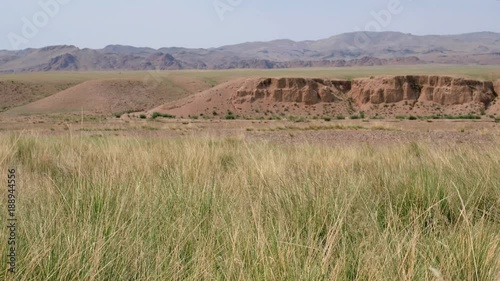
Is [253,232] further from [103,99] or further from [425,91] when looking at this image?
[103,99]

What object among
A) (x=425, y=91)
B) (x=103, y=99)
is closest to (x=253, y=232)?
(x=425, y=91)

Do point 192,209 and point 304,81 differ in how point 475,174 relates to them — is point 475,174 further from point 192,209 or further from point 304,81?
point 304,81

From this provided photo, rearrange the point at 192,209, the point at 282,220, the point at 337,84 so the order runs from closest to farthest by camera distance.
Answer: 1. the point at 282,220
2. the point at 192,209
3. the point at 337,84

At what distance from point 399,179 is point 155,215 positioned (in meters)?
2.54

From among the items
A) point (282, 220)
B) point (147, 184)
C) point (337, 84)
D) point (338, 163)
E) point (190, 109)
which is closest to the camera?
→ point (282, 220)

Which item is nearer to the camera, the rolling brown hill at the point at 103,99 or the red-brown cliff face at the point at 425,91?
the red-brown cliff face at the point at 425,91

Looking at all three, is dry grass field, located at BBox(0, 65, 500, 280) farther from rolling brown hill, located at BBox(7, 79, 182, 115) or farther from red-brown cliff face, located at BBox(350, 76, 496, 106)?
rolling brown hill, located at BBox(7, 79, 182, 115)

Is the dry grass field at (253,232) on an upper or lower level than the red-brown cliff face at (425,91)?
upper

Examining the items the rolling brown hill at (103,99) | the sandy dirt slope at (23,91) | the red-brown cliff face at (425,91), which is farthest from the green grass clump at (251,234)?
the sandy dirt slope at (23,91)

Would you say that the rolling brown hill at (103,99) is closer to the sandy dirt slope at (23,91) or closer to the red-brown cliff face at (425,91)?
the sandy dirt slope at (23,91)

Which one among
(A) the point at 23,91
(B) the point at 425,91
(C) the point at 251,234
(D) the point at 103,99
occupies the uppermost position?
(C) the point at 251,234

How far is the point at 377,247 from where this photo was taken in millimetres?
3473

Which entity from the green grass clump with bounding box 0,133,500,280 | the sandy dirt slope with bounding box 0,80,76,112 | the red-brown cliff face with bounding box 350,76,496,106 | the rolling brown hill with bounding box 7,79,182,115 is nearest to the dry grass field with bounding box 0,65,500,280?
the green grass clump with bounding box 0,133,500,280

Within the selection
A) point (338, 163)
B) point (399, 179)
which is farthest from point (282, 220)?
point (338, 163)
